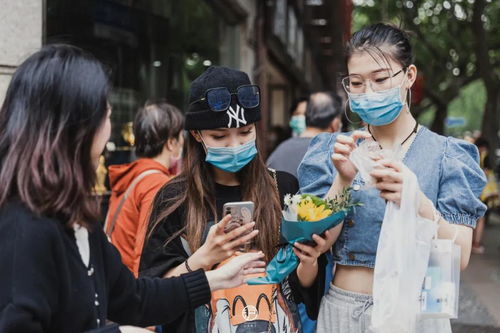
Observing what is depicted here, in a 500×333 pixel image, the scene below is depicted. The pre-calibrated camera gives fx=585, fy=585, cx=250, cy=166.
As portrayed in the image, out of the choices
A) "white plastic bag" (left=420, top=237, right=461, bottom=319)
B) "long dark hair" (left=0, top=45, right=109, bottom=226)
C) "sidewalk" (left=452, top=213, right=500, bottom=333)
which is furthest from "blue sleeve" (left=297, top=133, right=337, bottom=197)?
"sidewalk" (left=452, top=213, right=500, bottom=333)

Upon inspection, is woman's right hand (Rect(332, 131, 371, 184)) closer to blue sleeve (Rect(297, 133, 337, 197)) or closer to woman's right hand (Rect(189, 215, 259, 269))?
blue sleeve (Rect(297, 133, 337, 197))

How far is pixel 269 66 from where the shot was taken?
11359 millimetres

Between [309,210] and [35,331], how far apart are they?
93cm

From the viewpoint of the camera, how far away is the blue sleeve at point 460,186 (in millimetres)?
1965

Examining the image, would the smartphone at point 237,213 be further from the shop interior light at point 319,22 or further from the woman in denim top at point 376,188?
the shop interior light at point 319,22

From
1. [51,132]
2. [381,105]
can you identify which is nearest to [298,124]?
[381,105]

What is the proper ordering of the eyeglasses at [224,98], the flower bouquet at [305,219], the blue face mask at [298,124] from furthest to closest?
the blue face mask at [298,124] < the eyeglasses at [224,98] < the flower bouquet at [305,219]

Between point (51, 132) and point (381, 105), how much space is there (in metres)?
1.17

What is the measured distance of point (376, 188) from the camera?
1.96 metres

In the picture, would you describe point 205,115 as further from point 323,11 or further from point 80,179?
point 323,11

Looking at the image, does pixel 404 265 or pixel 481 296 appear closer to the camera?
pixel 404 265

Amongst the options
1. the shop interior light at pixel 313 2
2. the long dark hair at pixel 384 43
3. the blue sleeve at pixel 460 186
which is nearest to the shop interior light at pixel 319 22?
the shop interior light at pixel 313 2

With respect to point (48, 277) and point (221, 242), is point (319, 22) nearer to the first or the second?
point (221, 242)

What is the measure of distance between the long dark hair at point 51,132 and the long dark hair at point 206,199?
0.75 metres
